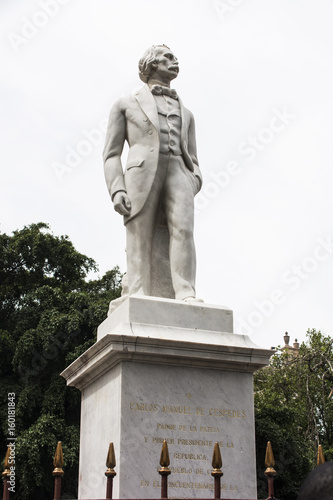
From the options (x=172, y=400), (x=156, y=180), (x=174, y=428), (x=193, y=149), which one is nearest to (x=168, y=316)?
(x=172, y=400)

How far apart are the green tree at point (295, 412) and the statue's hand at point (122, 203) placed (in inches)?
605

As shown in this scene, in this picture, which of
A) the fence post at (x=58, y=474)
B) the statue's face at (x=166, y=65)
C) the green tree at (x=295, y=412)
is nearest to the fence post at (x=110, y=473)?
the fence post at (x=58, y=474)

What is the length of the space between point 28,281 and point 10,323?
6.31 ft

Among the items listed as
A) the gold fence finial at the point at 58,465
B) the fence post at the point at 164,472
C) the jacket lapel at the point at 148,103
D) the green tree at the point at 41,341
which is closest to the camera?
the fence post at the point at 164,472

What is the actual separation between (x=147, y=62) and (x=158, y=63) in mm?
143

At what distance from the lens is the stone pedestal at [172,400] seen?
634cm

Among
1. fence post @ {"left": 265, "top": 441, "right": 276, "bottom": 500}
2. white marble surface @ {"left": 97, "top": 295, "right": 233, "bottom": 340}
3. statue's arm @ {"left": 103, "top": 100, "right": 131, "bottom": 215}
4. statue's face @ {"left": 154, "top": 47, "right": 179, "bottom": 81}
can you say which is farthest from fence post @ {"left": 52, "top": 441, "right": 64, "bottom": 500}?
statue's face @ {"left": 154, "top": 47, "right": 179, "bottom": 81}

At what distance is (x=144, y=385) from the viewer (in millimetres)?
6609

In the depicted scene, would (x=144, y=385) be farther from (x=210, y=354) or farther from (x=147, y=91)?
(x=147, y=91)

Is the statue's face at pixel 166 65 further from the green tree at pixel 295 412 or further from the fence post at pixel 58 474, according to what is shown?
the green tree at pixel 295 412

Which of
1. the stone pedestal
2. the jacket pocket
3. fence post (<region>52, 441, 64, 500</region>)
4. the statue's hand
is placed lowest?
fence post (<region>52, 441, 64, 500</region>)

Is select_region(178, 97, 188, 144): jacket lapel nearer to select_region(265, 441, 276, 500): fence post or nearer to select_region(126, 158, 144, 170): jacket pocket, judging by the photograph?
select_region(126, 158, 144, 170): jacket pocket

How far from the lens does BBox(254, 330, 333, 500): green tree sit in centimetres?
2227

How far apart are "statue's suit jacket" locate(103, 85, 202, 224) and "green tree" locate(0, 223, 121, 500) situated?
12.4 metres
